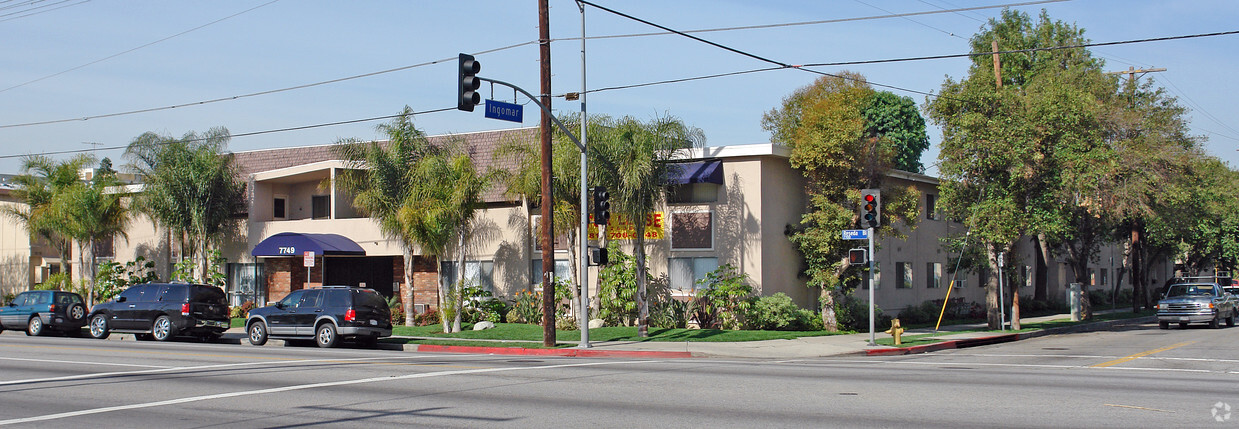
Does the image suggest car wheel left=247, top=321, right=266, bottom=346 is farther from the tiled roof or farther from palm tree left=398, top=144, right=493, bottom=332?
the tiled roof

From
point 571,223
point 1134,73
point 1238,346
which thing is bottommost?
point 1238,346

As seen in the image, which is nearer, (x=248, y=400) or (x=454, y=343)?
(x=248, y=400)

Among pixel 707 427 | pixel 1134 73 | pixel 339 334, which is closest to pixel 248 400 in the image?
pixel 707 427

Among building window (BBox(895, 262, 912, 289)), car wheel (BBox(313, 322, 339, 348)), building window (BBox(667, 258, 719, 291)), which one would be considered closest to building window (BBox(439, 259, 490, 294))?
building window (BBox(667, 258, 719, 291))

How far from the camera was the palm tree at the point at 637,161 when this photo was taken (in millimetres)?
25344

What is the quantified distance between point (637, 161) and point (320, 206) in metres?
17.4

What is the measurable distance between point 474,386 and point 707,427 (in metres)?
5.01

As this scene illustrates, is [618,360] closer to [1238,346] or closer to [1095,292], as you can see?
[1238,346]

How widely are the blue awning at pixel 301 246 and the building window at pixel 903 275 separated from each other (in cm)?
1906

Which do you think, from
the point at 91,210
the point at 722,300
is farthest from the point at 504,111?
the point at 91,210

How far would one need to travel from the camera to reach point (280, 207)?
37.4 meters

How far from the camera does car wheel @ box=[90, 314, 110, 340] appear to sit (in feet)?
94.2

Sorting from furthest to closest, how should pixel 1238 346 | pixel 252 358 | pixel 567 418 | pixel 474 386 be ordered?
pixel 1238 346 < pixel 252 358 < pixel 474 386 < pixel 567 418

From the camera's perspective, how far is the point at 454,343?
25781 millimetres
